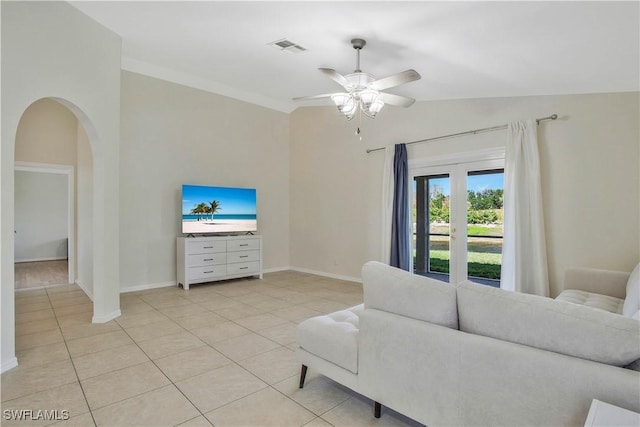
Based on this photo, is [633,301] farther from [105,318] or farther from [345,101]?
[105,318]

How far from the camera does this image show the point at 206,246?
5.35m

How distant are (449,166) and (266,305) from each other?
127 inches

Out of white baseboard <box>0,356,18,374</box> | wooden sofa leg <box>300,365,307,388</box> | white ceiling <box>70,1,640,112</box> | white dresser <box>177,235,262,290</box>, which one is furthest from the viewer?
white dresser <box>177,235,262,290</box>

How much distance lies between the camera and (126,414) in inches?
79.0

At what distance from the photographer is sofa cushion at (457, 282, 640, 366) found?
4.16ft

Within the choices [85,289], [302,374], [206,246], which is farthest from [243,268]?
[302,374]

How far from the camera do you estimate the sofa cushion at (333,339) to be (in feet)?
6.54

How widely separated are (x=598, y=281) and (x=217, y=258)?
4907mm

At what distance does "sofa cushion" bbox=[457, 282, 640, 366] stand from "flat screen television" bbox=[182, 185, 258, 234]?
458 cm

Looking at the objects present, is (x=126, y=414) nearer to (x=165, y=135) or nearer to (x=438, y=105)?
(x=165, y=135)

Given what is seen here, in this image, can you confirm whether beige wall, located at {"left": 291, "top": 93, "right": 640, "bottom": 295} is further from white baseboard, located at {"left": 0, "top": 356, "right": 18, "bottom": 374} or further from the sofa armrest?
white baseboard, located at {"left": 0, "top": 356, "right": 18, "bottom": 374}

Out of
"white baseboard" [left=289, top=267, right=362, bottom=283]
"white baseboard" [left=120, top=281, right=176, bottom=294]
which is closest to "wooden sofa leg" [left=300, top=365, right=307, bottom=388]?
"white baseboard" [left=289, top=267, right=362, bottom=283]

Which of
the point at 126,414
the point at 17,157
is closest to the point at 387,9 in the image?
the point at 126,414

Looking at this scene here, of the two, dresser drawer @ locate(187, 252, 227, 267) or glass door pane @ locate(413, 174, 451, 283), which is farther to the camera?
dresser drawer @ locate(187, 252, 227, 267)
